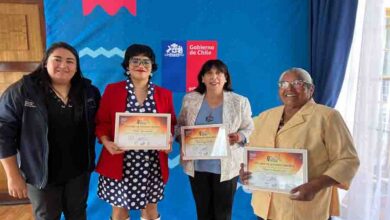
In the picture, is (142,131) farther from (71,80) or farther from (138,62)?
(71,80)

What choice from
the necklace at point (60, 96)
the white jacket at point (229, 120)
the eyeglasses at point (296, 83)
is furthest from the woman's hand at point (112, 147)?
the eyeglasses at point (296, 83)

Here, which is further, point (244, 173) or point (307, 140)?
point (244, 173)

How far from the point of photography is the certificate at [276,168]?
1361 mm

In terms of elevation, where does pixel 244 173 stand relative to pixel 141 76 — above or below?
below

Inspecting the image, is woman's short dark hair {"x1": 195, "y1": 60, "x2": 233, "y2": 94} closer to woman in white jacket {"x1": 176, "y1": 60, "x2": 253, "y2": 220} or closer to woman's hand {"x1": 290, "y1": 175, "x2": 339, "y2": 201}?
woman in white jacket {"x1": 176, "y1": 60, "x2": 253, "y2": 220}

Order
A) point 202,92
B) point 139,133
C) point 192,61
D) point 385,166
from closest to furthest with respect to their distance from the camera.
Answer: point 139,133
point 202,92
point 385,166
point 192,61

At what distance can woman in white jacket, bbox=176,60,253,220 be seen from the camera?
2.08m

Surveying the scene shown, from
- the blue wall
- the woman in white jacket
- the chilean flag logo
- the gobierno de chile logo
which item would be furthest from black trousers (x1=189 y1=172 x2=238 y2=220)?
the chilean flag logo

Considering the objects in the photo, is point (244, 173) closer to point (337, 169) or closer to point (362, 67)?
point (337, 169)

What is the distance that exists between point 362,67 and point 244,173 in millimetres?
1588

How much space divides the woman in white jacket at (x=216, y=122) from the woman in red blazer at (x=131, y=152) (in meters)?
0.23

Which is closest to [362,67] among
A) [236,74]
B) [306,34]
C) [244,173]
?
[306,34]

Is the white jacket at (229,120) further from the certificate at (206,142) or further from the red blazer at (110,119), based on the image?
the red blazer at (110,119)

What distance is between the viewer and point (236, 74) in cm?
286
